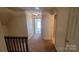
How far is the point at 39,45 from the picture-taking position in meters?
0.78

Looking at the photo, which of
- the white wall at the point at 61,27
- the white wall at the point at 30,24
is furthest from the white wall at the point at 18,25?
the white wall at the point at 61,27

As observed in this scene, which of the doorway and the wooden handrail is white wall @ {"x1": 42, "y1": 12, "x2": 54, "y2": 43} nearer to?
the doorway

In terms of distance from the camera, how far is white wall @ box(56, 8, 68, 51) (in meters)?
0.74

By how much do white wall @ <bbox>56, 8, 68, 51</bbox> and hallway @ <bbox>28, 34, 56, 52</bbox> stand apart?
0.05 metres

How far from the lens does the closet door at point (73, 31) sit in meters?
0.74

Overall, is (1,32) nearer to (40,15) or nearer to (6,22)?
(6,22)

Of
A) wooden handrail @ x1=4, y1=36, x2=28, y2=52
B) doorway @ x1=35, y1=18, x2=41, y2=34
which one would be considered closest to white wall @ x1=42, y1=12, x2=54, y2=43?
doorway @ x1=35, y1=18, x2=41, y2=34

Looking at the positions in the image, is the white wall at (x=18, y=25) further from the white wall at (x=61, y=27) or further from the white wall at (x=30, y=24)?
the white wall at (x=61, y=27)

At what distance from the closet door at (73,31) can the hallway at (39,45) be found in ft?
0.36

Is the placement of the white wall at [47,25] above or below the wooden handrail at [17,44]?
above

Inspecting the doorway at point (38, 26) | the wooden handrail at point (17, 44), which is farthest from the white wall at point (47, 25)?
the wooden handrail at point (17, 44)
